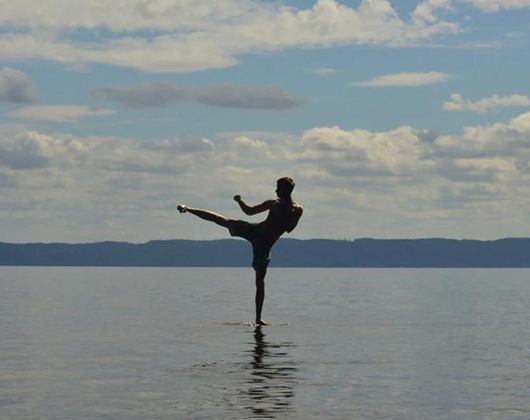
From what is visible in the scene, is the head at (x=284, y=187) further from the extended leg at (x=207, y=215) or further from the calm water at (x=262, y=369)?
the calm water at (x=262, y=369)

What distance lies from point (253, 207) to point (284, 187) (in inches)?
47.4

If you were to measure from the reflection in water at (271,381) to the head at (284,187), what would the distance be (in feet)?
20.6

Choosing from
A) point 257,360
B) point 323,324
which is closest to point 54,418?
point 257,360

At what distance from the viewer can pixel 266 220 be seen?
114 feet

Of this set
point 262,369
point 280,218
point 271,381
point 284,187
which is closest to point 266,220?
point 280,218

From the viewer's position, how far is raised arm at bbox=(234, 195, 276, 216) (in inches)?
1323

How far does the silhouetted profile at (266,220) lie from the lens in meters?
34.1

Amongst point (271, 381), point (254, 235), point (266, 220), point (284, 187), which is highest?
point (284, 187)

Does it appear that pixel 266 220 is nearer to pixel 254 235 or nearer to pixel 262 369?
pixel 254 235

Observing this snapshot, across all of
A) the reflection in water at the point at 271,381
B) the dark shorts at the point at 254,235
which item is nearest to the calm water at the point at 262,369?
the reflection in water at the point at 271,381

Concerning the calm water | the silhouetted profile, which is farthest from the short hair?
the calm water

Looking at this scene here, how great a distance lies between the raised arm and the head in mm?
359

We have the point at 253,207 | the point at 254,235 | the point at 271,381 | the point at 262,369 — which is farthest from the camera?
the point at 254,235

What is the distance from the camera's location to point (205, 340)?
31234mm
